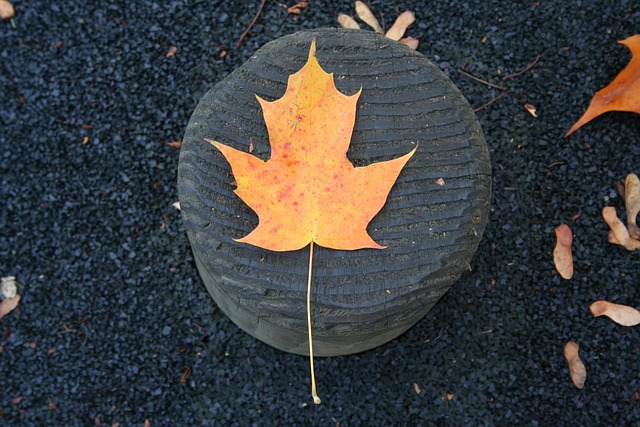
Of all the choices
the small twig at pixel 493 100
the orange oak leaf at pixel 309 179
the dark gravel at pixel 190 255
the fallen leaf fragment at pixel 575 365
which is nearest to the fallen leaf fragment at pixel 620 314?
the dark gravel at pixel 190 255

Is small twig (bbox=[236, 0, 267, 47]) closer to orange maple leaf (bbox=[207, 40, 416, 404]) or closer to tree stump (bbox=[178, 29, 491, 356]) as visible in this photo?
tree stump (bbox=[178, 29, 491, 356])

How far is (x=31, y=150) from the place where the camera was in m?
2.20

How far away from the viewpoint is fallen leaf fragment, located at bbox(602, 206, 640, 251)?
2070 mm

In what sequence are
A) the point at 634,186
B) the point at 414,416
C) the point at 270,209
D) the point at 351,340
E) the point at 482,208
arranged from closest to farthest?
1. the point at 270,209
2. the point at 482,208
3. the point at 351,340
4. the point at 414,416
5. the point at 634,186

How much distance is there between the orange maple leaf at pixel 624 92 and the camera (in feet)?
6.43

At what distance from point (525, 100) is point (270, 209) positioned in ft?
4.44

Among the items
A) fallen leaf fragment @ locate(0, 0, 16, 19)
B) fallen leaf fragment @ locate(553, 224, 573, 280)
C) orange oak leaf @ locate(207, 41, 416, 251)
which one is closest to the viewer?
orange oak leaf @ locate(207, 41, 416, 251)

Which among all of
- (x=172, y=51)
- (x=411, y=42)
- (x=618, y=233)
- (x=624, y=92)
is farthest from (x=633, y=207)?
(x=172, y=51)

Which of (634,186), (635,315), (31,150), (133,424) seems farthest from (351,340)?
(31,150)

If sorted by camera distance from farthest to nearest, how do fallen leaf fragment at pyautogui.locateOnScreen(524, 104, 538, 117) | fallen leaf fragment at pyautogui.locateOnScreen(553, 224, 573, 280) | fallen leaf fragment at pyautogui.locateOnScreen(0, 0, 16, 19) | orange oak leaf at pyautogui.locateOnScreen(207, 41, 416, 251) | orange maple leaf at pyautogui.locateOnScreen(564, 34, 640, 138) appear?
fallen leaf fragment at pyautogui.locateOnScreen(0, 0, 16, 19) < fallen leaf fragment at pyautogui.locateOnScreen(524, 104, 538, 117) < fallen leaf fragment at pyautogui.locateOnScreen(553, 224, 573, 280) < orange maple leaf at pyautogui.locateOnScreen(564, 34, 640, 138) < orange oak leaf at pyautogui.locateOnScreen(207, 41, 416, 251)

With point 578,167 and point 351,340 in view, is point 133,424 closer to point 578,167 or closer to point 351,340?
point 351,340

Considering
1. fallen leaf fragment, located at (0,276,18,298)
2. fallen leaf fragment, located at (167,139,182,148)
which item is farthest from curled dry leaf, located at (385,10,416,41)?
fallen leaf fragment, located at (0,276,18,298)

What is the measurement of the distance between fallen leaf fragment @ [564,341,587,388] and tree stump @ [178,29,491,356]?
2.93 ft

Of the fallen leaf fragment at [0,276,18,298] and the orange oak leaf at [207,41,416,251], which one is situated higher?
the orange oak leaf at [207,41,416,251]
